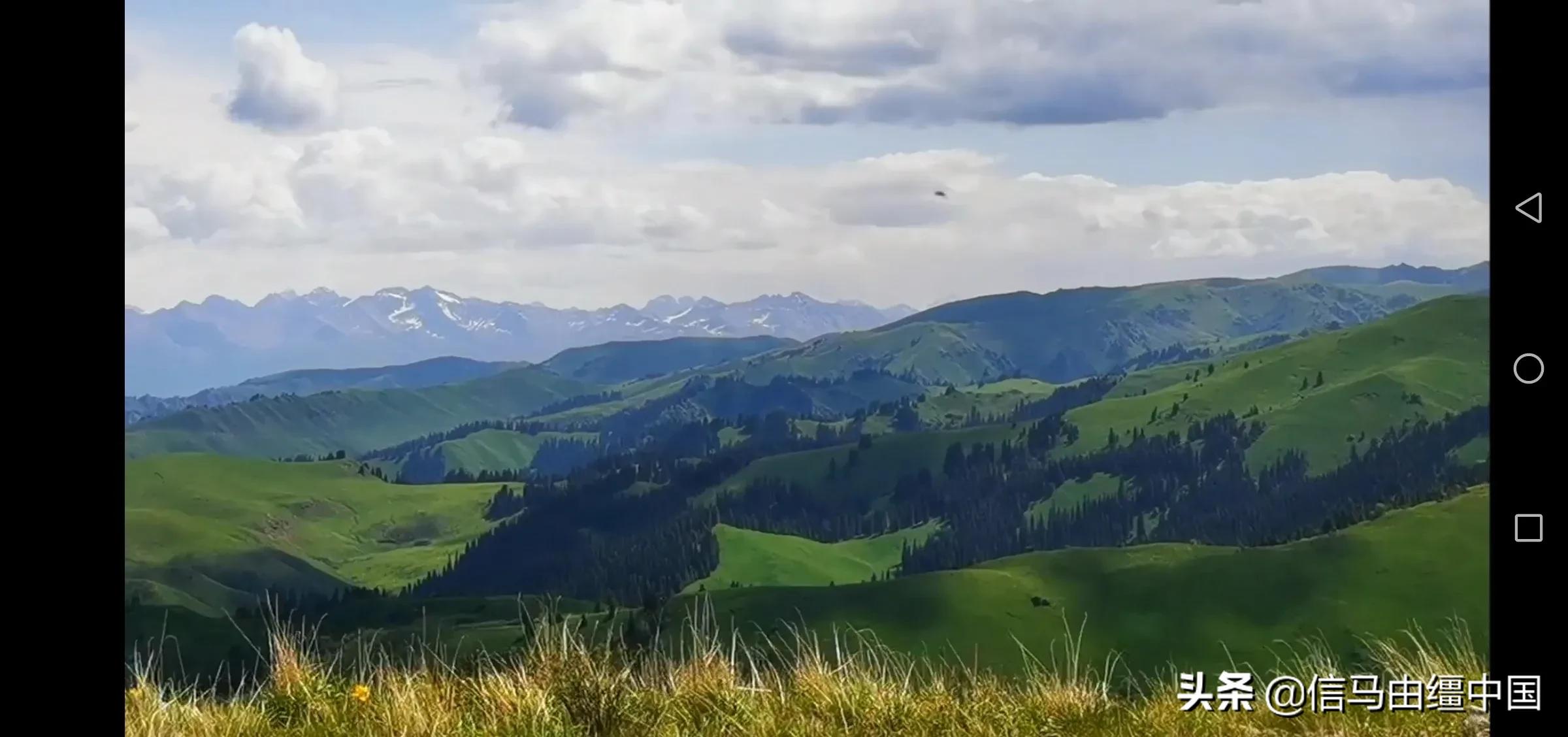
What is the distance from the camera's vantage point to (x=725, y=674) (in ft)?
34.3

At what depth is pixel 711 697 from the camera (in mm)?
9602

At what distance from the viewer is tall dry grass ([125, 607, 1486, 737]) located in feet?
28.1

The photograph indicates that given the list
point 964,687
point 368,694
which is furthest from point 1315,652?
point 368,694

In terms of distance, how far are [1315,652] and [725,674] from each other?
14.1ft
